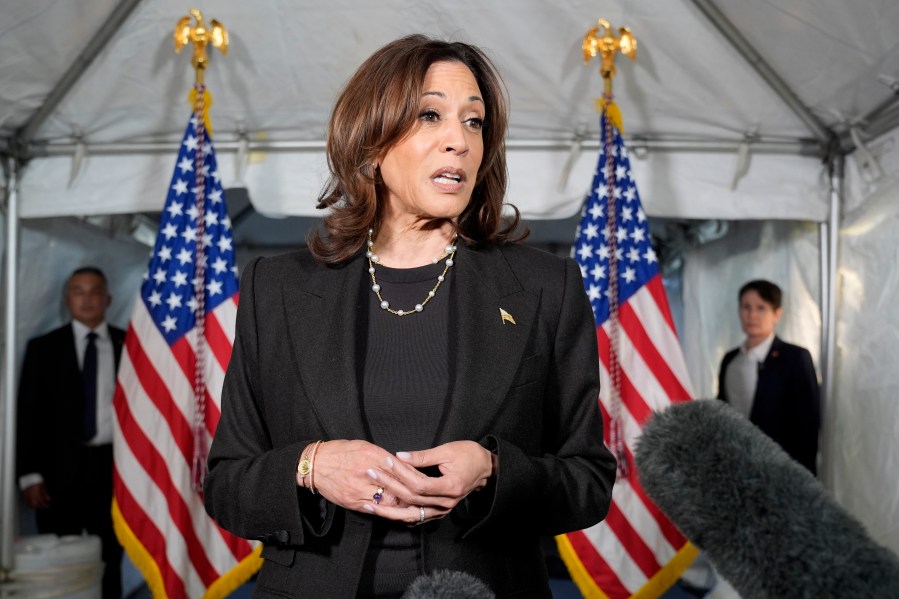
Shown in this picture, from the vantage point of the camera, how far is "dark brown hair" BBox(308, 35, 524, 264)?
1.30m

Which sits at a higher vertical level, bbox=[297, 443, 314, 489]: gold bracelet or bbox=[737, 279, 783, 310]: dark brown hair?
bbox=[737, 279, 783, 310]: dark brown hair

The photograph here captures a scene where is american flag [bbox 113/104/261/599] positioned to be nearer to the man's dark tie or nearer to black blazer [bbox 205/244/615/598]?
the man's dark tie

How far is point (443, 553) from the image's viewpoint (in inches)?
45.3

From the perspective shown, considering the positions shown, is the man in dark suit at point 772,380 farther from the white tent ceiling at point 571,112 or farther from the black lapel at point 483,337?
the black lapel at point 483,337

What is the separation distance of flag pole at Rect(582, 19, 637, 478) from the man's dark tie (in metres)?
2.41

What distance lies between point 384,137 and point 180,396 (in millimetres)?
2263

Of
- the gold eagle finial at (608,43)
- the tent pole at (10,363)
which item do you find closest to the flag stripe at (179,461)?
the tent pole at (10,363)

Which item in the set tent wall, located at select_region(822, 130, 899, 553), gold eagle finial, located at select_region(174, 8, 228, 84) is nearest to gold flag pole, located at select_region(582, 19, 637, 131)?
tent wall, located at select_region(822, 130, 899, 553)

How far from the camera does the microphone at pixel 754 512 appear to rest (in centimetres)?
34

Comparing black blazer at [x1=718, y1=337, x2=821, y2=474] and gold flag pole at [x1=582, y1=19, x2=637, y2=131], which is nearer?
gold flag pole at [x1=582, y1=19, x2=637, y2=131]

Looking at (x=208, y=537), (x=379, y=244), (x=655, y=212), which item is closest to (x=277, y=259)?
(x=379, y=244)

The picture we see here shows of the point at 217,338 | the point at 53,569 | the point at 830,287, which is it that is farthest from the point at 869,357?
the point at 53,569

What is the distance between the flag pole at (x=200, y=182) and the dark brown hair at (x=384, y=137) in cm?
188

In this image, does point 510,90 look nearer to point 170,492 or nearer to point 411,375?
point 170,492
